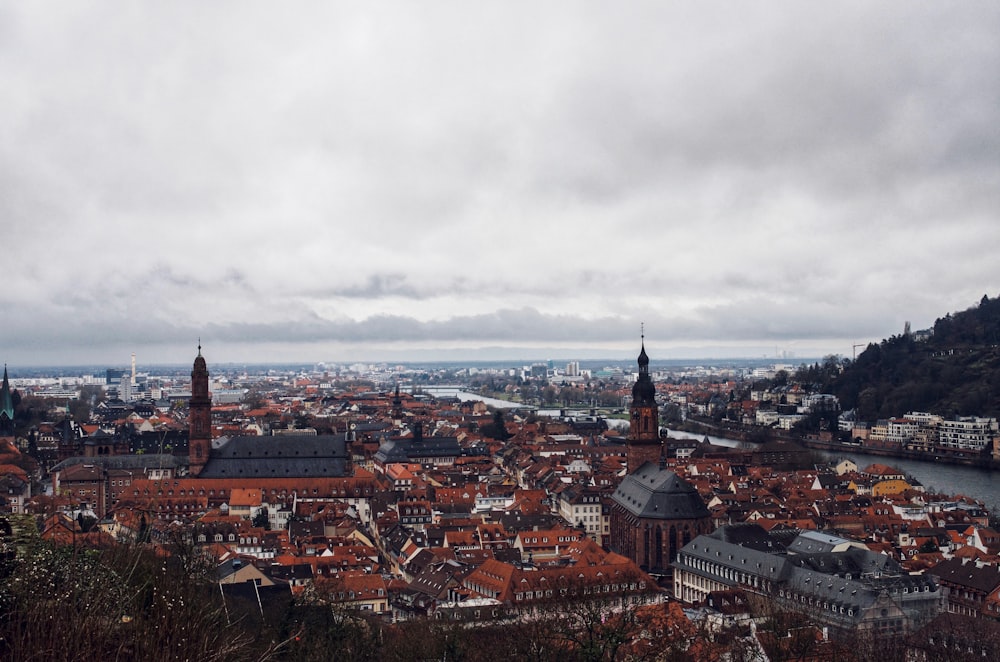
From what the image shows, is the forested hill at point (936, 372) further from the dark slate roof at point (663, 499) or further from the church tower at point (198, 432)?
the church tower at point (198, 432)

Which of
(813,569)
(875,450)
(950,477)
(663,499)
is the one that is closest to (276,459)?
(663,499)

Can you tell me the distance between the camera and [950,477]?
2879 inches

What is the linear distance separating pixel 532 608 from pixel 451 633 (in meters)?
6.28

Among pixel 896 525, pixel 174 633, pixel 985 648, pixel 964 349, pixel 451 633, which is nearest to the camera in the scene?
pixel 174 633

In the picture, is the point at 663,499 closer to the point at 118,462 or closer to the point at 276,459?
the point at 276,459

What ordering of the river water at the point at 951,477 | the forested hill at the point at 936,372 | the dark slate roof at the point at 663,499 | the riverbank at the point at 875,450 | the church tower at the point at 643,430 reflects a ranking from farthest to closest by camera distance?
1. the forested hill at the point at 936,372
2. the riverbank at the point at 875,450
3. the river water at the point at 951,477
4. the church tower at the point at 643,430
5. the dark slate roof at the point at 663,499

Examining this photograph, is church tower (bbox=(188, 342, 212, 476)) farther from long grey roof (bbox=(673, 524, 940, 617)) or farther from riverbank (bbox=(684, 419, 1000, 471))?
riverbank (bbox=(684, 419, 1000, 471))

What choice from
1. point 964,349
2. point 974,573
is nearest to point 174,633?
point 974,573

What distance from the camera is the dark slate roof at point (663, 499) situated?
4106 cm

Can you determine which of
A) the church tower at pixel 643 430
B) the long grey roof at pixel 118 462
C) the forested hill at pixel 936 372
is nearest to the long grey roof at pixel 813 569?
the church tower at pixel 643 430

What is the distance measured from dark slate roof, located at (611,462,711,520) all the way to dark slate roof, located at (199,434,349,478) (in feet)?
74.3

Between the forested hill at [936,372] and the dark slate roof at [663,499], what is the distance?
226 feet

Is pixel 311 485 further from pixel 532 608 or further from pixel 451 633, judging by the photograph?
pixel 451 633

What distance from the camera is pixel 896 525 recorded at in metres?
45.7
